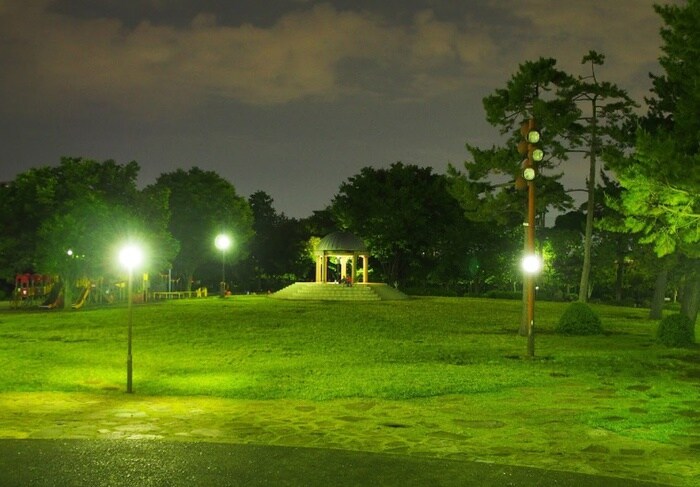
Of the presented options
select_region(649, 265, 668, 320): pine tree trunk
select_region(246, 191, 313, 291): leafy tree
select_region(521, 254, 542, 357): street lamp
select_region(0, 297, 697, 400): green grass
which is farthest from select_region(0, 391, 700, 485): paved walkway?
select_region(246, 191, 313, 291): leafy tree

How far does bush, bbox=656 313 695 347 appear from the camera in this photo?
21250 mm

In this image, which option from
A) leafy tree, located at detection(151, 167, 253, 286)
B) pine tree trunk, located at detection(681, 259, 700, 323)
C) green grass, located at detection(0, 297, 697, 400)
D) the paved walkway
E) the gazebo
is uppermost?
leafy tree, located at detection(151, 167, 253, 286)

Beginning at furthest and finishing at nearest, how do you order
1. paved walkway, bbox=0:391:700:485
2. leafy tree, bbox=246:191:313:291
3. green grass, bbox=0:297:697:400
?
leafy tree, bbox=246:191:313:291, green grass, bbox=0:297:697:400, paved walkway, bbox=0:391:700:485

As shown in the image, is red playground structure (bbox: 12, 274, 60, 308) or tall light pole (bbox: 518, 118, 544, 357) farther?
red playground structure (bbox: 12, 274, 60, 308)

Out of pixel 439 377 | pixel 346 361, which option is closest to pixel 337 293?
pixel 346 361

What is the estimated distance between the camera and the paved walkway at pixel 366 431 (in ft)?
25.9

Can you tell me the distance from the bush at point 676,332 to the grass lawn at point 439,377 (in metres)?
0.70

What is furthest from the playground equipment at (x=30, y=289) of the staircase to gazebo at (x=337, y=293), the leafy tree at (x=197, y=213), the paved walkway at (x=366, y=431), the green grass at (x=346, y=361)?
the paved walkway at (x=366, y=431)

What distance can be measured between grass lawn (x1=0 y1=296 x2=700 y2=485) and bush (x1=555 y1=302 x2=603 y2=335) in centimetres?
65

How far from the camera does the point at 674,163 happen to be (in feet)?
56.2

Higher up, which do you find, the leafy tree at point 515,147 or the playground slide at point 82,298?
the leafy tree at point 515,147

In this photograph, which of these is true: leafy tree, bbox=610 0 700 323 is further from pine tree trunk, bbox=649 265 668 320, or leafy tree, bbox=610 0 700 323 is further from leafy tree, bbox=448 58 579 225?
pine tree trunk, bbox=649 265 668 320

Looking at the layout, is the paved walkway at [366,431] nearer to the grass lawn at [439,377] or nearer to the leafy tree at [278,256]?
the grass lawn at [439,377]

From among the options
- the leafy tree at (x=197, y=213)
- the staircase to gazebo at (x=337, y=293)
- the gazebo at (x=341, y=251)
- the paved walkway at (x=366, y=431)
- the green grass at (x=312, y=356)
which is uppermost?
the leafy tree at (x=197, y=213)
